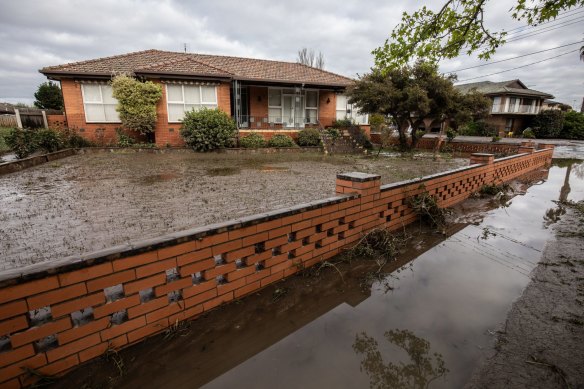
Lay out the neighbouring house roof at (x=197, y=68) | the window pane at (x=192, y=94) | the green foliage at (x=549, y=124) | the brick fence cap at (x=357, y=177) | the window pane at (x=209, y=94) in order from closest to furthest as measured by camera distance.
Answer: the brick fence cap at (x=357, y=177) → the neighbouring house roof at (x=197, y=68) → the window pane at (x=192, y=94) → the window pane at (x=209, y=94) → the green foliage at (x=549, y=124)

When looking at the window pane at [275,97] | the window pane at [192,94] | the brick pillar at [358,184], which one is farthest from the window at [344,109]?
the brick pillar at [358,184]

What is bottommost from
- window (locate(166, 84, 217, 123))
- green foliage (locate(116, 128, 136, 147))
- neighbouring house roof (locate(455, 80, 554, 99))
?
green foliage (locate(116, 128, 136, 147))

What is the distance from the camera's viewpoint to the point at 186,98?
50.1ft

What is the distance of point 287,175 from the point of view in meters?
8.91

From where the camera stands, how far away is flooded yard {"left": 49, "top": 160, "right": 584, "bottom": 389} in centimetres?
191

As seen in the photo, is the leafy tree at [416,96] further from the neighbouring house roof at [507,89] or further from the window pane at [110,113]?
the neighbouring house roof at [507,89]

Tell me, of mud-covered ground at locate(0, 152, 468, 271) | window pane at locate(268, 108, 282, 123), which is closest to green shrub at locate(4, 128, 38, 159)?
mud-covered ground at locate(0, 152, 468, 271)

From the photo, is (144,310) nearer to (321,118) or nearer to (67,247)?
(67,247)

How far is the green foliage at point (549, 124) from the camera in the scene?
34469mm

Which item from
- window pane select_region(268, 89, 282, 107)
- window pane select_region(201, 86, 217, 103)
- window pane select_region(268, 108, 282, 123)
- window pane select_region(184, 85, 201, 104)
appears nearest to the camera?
window pane select_region(184, 85, 201, 104)

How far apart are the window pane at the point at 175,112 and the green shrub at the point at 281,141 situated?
4846 millimetres

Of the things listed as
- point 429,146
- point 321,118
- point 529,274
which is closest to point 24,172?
point 529,274

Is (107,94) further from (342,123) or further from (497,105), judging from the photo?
(497,105)

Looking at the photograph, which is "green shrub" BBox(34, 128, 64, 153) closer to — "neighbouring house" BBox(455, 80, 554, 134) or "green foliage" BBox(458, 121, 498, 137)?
"green foliage" BBox(458, 121, 498, 137)
